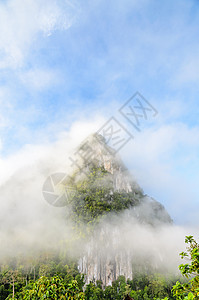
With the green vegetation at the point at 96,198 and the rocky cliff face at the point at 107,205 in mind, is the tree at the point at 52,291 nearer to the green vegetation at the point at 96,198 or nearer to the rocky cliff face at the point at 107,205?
the rocky cliff face at the point at 107,205

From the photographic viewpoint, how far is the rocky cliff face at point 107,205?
196 ft

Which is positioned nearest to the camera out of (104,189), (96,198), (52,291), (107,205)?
(52,291)

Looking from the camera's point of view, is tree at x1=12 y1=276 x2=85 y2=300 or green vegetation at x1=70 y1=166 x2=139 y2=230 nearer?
tree at x1=12 y1=276 x2=85 y2=300

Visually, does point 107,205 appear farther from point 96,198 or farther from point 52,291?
point 52,291

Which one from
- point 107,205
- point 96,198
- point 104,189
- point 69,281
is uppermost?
point 104,189

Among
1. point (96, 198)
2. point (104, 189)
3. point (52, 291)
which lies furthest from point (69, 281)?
point (52, 291)

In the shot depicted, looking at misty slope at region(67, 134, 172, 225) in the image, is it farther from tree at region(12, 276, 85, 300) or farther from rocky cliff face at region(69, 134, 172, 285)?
tree at region(12, 276, 85, 300)

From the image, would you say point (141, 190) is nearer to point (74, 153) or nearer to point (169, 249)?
point (169, 249)

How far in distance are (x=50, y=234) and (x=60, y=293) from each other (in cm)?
6650

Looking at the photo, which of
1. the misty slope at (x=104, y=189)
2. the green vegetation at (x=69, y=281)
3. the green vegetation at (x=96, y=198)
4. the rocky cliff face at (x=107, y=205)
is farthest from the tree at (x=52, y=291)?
the misty slope at (x=104, y=189)

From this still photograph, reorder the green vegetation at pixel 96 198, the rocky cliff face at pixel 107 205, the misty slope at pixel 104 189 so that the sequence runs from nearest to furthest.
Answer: the rocky cliff face at pixel 107 205, the green vegetation at pixel 96 198, the misty slope at pixel 104 189

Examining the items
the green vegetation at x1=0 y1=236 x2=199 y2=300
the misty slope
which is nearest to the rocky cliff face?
the misty slope

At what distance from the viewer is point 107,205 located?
72.1 metres

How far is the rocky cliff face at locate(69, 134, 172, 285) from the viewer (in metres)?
59.7
